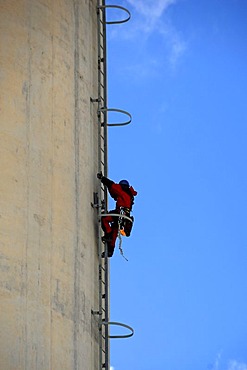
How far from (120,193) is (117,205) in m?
0.28

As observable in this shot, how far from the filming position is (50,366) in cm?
2970

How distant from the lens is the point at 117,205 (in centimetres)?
3316

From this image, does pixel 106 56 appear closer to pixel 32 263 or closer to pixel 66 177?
pixel 66 177

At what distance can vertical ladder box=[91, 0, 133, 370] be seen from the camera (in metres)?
32.8

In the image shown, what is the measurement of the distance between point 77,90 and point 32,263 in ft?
16.3

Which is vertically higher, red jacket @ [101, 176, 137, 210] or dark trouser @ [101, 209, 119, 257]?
red jacket @ [101, 176, 137, 210]

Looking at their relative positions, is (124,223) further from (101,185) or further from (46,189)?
(46,189)

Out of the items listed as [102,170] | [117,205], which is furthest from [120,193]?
[102,170]

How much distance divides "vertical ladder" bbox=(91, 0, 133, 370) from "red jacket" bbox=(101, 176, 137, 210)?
361mm

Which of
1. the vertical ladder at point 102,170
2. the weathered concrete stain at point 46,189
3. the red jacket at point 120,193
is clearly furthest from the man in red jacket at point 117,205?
the weathered concrete stain at point 46,189

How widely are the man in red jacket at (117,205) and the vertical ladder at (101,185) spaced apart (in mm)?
155

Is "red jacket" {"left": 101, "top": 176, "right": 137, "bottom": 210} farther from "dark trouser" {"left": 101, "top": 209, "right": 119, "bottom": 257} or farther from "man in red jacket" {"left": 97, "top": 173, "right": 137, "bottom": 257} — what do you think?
"dark trouser" {"left": 101, "top": 209, "right": 119, "bottom": 257}

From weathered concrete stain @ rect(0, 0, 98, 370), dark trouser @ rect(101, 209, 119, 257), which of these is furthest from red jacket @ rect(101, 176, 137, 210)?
weathered concrete stain @ rect(0, 0, 98, 370)

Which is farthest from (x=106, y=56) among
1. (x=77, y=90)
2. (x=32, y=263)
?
(x=32, y=263)
